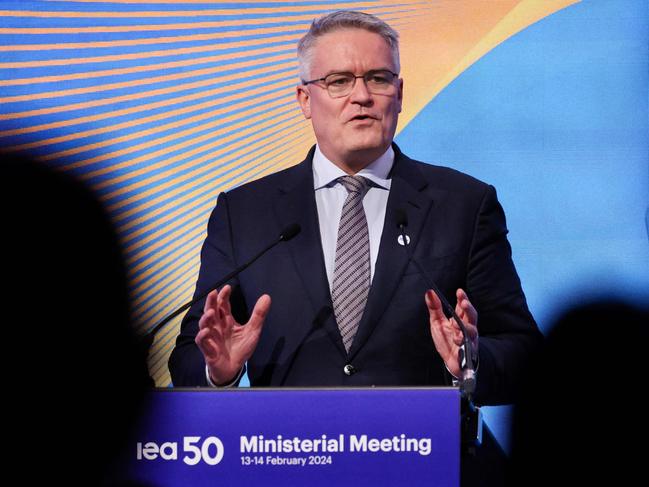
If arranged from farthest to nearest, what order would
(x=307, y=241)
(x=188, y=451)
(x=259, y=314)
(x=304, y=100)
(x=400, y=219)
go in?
(x=304, y=100), (x=307, y=241), (x=400, y=219), (x=259, y=314), (x=188, y=451)

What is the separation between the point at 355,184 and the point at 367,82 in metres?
0.30

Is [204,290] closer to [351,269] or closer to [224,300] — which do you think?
[224,300]

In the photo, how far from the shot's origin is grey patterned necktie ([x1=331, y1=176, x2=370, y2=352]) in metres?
2.56

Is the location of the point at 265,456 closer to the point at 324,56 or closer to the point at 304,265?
the point at 304,265

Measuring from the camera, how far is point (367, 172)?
2.75 metres

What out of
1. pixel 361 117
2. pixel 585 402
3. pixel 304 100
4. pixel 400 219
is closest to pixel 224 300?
pixel 400 219

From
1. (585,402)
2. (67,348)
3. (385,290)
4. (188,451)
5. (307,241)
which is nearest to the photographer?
(67,348)

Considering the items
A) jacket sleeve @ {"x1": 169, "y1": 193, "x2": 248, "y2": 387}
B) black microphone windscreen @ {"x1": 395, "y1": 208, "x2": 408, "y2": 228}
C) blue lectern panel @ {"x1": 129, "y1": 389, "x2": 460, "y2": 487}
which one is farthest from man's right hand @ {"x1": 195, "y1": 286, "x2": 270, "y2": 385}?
black microphone windscreen @ {"x1": 395, "y1": 208, "x2": 408, "y2": 228}

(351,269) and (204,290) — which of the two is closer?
(204,290)

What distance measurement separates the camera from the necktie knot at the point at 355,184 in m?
2.70

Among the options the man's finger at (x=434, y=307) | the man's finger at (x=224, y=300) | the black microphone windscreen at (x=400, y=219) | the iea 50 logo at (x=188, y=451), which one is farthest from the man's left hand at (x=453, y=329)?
the iea 50 logo at (x=188, y=451)

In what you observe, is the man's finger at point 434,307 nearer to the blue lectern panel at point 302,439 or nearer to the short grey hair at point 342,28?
the blue lectern panel at point 302,439

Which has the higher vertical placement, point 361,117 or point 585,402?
point 361,117

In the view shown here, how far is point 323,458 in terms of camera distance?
1.74m
